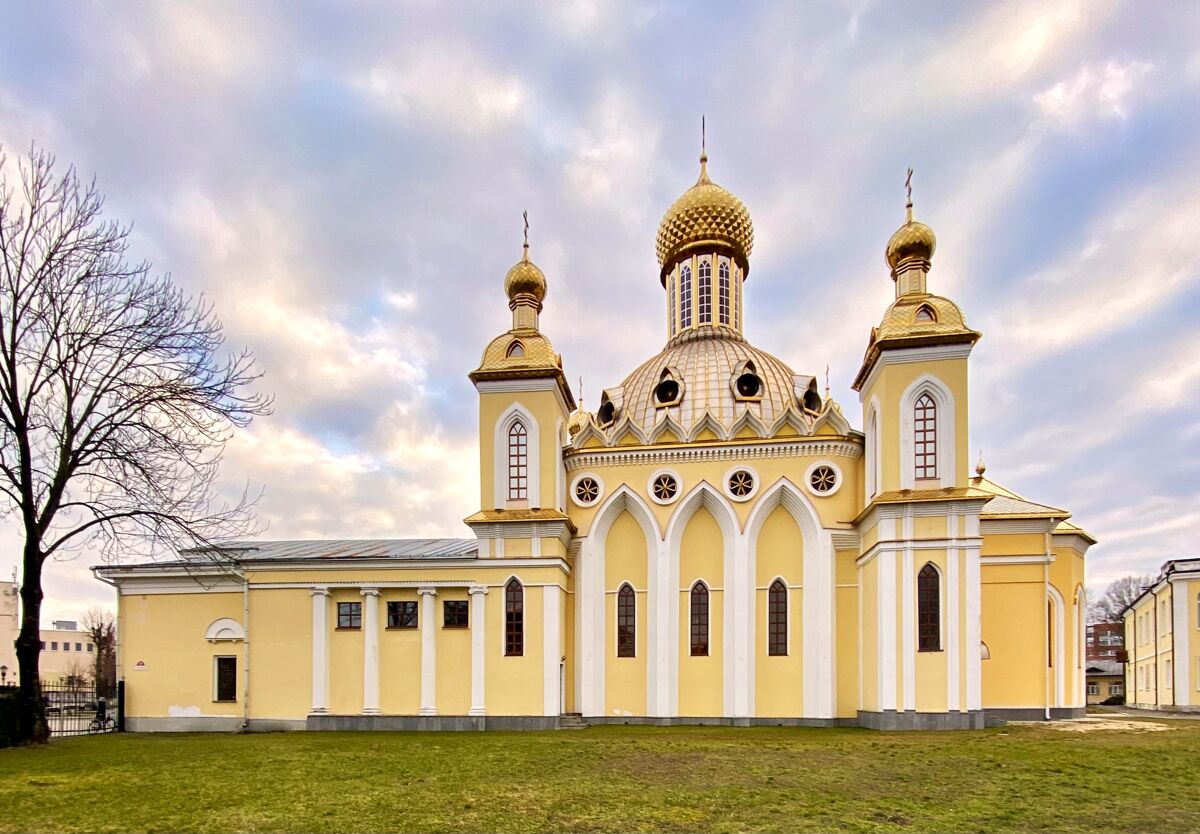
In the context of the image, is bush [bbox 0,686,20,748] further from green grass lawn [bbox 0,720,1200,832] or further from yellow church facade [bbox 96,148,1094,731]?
yellow church facade [bbox 96,148,1094,731]

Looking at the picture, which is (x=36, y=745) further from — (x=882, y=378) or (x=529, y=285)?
(x=882, y=378)

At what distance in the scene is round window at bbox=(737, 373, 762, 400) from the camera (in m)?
26.2

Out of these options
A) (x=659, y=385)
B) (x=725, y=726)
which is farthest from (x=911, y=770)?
(x=659, y=385)

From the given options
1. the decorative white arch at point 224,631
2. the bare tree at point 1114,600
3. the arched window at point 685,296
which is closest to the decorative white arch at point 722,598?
the arched window at point 685,296

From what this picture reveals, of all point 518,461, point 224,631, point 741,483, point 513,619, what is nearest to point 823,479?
point 741,483

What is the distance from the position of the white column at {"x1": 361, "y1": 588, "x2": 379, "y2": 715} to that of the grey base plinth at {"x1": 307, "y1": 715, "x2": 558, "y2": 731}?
362mm

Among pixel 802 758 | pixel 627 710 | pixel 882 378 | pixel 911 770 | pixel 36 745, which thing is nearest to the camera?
pixel 911 770

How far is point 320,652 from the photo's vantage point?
A: 902 inches

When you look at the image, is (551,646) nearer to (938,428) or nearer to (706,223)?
(938,428)

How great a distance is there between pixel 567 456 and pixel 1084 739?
646 inches

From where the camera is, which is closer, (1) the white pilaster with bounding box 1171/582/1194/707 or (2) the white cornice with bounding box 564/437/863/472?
(2) the white cornice with bounding box 564/437/863/472

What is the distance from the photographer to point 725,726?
22.8 m

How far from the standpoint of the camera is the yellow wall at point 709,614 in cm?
2362

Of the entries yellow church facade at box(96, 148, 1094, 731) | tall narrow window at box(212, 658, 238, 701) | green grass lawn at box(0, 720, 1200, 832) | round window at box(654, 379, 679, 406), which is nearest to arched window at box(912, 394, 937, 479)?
yellow church facade at box(96, 148, 1094, 731)
